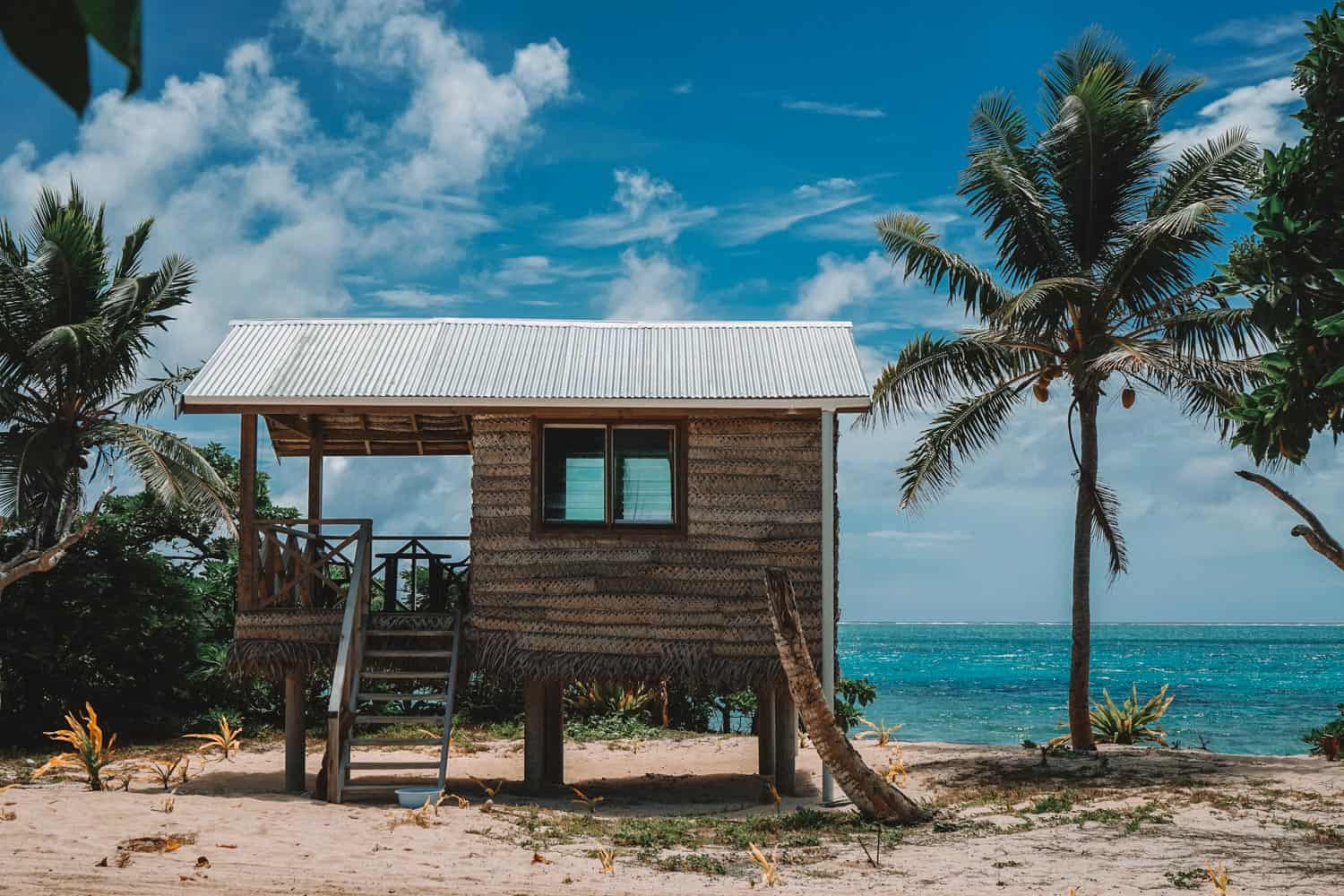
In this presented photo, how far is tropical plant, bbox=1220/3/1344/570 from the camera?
28.0ft

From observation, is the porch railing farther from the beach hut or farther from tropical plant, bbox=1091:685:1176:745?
tropical plant, bbox=1091:685:1176:745

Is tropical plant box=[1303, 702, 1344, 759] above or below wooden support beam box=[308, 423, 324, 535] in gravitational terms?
below

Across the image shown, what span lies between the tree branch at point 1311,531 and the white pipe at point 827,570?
13.2 ft

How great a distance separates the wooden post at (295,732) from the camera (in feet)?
42.5

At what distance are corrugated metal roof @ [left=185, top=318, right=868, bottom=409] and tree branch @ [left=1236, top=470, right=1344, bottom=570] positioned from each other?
3892mm

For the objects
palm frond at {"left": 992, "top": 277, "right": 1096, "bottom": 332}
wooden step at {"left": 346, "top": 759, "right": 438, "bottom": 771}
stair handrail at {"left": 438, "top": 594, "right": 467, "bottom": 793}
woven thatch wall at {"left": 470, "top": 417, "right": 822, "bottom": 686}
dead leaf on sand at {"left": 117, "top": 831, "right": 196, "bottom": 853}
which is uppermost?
palm frond at {"left": 992, "top": 277, "right": 1096, "bottom": 332}

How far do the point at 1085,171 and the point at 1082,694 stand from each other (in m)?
6.47

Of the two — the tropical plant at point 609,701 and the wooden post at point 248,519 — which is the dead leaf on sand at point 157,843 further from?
the tropical plant at point 609,701

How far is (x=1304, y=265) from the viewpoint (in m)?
8.70

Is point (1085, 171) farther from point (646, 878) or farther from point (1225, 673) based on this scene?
point (1225, 673)

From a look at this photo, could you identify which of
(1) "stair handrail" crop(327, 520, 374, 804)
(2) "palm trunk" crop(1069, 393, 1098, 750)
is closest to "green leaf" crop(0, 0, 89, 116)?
(1) "stair handrail" crop(327, 520, 374, 804)

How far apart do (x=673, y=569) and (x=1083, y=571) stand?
6419 millimetres

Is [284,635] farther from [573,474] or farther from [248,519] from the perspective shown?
[573,474]

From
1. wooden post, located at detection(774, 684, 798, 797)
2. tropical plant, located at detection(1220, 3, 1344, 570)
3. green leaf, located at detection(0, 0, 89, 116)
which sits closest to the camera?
green leaf, located at detection(0, 0, 89, 116)
